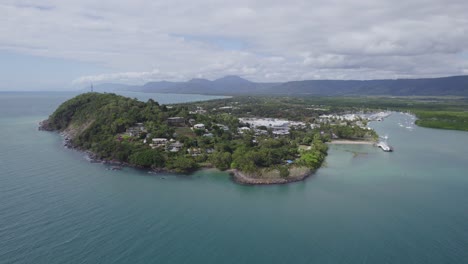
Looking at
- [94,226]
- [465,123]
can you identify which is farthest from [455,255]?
[465,123]

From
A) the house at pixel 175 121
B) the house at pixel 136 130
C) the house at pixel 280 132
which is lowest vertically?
the house at pixel 280 132

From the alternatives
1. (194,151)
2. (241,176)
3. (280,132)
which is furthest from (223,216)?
(280,132)

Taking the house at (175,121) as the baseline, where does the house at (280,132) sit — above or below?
below

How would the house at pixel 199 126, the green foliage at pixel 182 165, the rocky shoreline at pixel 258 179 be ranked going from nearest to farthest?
the rocky shoreline at pixel 258 179, the green foliage at pixel 182 165, the house at pixel 199 126

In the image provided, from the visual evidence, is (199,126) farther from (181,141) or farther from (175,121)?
(181,141)

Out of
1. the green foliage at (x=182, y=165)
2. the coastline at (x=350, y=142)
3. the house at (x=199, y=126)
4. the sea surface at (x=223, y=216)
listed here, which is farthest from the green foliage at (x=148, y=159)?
the coastline at (x=350, y=142)

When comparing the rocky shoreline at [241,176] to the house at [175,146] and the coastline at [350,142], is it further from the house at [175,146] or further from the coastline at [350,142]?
the coastline at [350,142]

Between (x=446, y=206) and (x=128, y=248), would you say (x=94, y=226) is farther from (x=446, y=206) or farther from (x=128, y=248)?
(x=446, y=206)
